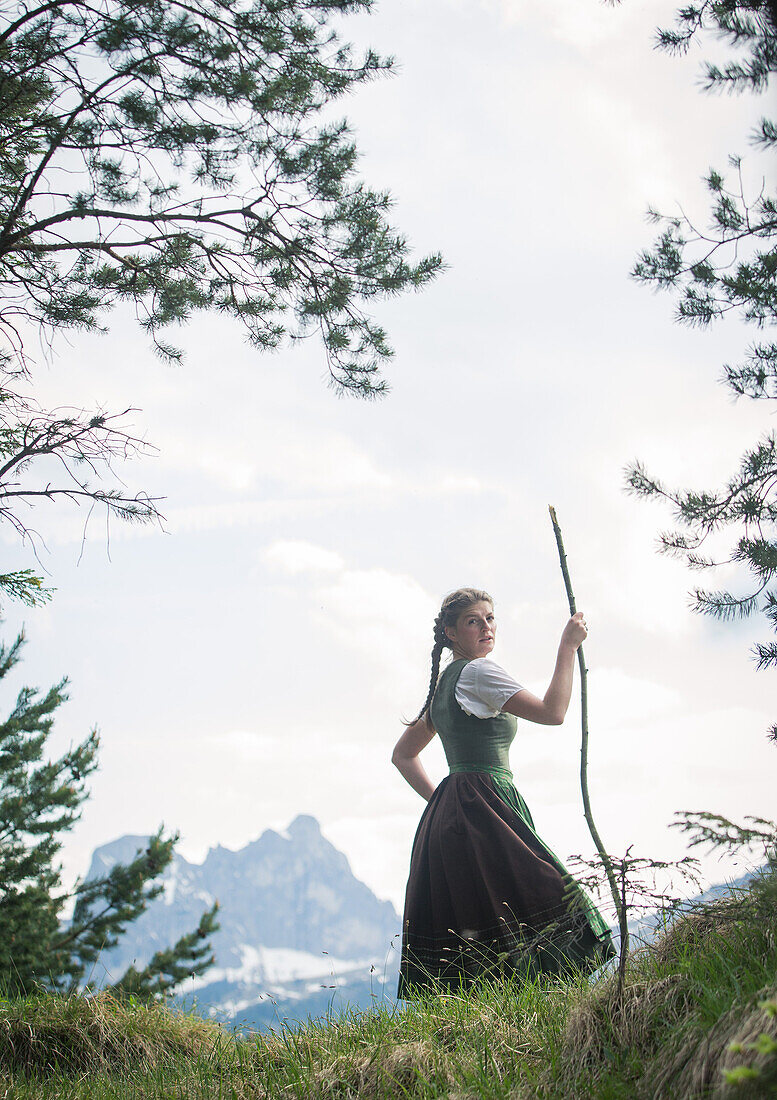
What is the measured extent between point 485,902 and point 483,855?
0.17 m

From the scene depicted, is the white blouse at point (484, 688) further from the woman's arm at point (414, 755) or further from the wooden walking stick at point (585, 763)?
the woman's arm at point (414, 755)

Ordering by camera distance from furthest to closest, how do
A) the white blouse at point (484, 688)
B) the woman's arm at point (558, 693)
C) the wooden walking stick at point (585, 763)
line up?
the white blouse at point (484, 688) → the woman's arm at point (558, 693) → the wooden walking stick at point (585, 763)

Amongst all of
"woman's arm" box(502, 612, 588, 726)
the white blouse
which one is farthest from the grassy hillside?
the white blouse

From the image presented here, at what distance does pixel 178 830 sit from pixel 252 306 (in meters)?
5.88

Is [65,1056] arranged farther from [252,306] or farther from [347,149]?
[347,149]

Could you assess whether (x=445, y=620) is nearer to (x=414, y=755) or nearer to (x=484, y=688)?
(x=484, y=688)

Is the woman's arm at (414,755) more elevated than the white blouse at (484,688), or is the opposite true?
the white blouse at (484,688)

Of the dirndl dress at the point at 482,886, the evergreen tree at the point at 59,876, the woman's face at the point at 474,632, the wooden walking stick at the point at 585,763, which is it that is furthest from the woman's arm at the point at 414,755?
the evergreen tree at the point at 59,876

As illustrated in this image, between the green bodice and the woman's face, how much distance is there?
0.53 ft

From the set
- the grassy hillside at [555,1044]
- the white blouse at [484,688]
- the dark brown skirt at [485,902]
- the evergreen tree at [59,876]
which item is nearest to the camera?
the grassy hillside at [555,1044]

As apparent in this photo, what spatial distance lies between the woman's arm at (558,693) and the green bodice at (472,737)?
19cm

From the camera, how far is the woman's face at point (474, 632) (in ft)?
12.8

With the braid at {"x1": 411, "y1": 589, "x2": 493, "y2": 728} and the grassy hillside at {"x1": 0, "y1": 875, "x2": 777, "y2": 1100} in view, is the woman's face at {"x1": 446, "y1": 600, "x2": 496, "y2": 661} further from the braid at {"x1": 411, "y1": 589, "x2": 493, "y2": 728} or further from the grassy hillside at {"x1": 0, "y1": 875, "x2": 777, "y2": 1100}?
the grassy hillside at {"x1": 0, "y1": 875, "x2": 777, "y2": 1100}

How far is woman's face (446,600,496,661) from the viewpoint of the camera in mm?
3912
